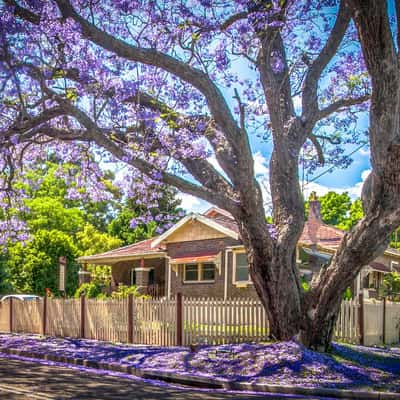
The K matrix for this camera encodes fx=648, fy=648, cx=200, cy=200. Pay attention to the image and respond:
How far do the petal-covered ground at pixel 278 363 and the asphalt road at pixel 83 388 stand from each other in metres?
1.00

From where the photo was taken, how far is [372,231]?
41.0 feet

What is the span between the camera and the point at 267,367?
12.0m

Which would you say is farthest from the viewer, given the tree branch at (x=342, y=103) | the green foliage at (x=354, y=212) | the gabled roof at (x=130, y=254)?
the green foliage at (x=354, y=212)

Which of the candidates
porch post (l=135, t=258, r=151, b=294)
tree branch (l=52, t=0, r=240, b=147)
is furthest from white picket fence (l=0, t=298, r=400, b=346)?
porch post (l=135, t=258, r=151, b=294)

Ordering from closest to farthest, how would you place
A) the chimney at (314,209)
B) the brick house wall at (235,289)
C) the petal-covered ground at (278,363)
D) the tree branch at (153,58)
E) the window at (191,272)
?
the petal-covered ground at (278,363)
the tree branch at (153,58)
the brick house wall at (235,289)
the window at (191,272)
the chimney at (314,209)

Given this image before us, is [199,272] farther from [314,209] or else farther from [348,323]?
[348,323]

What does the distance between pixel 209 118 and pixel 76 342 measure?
25.5 ft

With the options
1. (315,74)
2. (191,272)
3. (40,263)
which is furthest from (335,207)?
(315,74)

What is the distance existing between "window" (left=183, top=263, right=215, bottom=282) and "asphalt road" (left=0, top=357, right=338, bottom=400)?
758 inches

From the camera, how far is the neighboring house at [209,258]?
2969 cm

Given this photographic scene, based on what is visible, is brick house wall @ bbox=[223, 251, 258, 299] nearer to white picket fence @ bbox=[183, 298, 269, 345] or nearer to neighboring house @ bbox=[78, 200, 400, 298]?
neighboring house @ bbox=[78, 200, 400, 298]

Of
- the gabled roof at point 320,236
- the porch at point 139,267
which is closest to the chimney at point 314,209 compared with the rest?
the gabled roof at point 320,236

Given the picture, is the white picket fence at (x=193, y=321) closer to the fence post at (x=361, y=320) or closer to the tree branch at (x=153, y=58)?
the fence post at (x=361, y=320)

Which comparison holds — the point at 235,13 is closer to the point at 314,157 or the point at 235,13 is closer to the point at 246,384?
the point at 314,157
